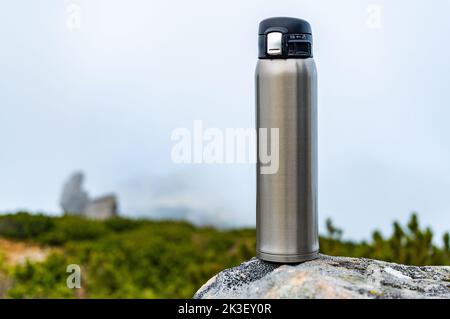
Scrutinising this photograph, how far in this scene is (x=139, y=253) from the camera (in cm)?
919

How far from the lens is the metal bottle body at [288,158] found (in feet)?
11.6

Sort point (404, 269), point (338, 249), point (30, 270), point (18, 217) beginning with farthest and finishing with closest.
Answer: point (18, 217) → point (30, 270) → point (338, 249) → point (404, 269)

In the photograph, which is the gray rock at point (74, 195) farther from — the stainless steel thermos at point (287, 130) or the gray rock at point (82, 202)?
the stainless steel thermos at point (287, 130)

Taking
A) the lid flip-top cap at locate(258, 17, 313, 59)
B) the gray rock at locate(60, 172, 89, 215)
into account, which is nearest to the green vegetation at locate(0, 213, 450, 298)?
the gray rock at locate(60, 172, 89, 215)

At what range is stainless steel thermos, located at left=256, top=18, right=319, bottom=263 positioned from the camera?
3516mm

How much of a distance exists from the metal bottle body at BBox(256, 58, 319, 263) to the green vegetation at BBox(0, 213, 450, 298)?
10.4ft

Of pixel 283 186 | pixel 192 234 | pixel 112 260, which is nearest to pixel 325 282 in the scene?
pixel 283 186

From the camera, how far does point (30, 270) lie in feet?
25.1

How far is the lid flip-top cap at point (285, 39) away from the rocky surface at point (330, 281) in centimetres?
142

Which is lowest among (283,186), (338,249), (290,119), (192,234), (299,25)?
(192,234)

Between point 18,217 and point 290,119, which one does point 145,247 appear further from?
point 290,119

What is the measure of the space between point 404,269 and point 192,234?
27.3 ft

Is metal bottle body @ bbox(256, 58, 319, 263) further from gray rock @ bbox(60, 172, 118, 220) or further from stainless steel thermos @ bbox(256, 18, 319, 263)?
gray rock @ bbox(60, 172, 118, 220)
